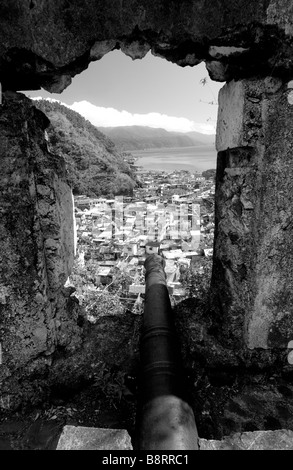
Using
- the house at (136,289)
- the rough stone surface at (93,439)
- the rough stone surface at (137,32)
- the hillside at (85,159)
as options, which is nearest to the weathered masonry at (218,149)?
the rough stone surface at (137,32)

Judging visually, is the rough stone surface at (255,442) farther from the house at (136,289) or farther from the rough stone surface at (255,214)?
the house at (136,289)

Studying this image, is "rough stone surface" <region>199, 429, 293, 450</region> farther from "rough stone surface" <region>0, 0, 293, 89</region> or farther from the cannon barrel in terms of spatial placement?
"rough stone surface" <region>0, 0, 293, 89</region>

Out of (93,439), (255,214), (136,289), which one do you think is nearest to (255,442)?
(93,439)

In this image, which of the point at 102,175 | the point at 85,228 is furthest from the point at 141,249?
the point at 102,175

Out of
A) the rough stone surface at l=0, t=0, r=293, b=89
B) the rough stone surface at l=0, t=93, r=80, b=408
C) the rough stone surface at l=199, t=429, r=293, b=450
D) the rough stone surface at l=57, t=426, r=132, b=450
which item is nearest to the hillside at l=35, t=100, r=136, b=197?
the rough stone surface at l=0, t=93, r=80, b=408
